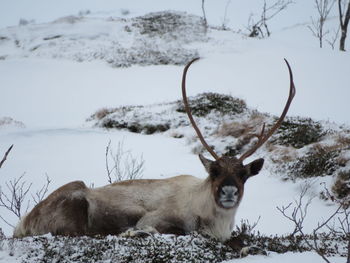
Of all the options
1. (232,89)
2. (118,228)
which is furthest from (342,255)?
(232,89)

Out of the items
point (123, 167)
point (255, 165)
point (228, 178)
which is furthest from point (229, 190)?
point (123, 167)

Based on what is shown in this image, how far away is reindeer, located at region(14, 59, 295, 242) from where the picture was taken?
429 centimetres

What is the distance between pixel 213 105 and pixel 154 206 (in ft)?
28.2

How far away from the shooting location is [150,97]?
1822cm

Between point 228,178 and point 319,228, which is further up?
point 228,178

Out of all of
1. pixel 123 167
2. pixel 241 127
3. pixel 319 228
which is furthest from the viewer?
pixel 241 127

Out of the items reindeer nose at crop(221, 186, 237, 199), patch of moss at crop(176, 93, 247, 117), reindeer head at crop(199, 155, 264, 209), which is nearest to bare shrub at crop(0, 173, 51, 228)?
reindeer head at crop(199, 155, 264, 209)

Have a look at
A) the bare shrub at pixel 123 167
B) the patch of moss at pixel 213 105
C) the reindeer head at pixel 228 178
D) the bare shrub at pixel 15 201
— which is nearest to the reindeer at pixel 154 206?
the reindeer head at pixel 228 178

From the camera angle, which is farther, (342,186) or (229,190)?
(342,186)

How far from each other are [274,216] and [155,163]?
10.7 ft

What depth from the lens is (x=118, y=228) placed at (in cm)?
468

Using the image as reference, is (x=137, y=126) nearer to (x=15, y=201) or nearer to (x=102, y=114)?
(x=102, y=114)

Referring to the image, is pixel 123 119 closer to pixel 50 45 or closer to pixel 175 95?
pixel 175 95

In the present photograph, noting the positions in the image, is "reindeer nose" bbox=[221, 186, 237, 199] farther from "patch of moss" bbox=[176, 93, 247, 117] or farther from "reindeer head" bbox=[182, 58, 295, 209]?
"patch of moss" bbox=[176, 93, 247, 117]
